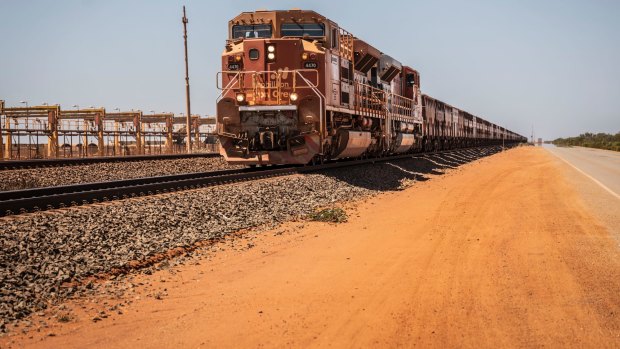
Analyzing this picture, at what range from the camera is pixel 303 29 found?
1722cm

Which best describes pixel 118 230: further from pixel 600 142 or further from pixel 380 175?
pixel 600 142

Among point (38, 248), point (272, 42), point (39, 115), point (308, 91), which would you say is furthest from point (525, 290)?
point (39, 115)

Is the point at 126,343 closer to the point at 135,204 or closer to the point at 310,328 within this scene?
the point at 310,328

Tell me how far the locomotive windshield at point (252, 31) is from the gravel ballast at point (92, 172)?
17.1ft

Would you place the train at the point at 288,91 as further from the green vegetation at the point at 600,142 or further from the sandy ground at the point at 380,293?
the green vegetation at the point at 600,142

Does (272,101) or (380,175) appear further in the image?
(380,175)

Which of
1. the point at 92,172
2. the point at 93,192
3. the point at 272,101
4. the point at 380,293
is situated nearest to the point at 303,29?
the point at 272,101

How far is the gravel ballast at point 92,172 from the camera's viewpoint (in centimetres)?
1494

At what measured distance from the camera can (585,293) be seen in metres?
5.63

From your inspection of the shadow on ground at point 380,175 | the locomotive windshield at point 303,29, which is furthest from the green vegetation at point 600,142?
the locomotive windshield at point 303,29

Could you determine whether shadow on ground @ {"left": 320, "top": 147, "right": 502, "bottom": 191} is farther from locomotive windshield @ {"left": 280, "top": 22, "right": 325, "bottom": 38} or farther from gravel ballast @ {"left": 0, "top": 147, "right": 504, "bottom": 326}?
→ locomotive windshield @ {"left": 280, "top": 22, "right": 325, "bottom": 38}

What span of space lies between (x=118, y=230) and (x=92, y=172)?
1003cm

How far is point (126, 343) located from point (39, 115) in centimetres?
3682

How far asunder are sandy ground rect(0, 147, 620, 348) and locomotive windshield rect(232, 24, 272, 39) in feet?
29.8
